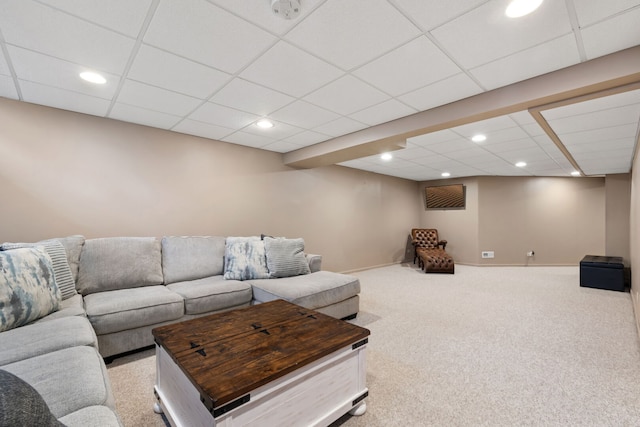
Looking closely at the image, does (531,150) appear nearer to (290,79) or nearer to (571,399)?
(571,399)

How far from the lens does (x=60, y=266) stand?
2.36 m

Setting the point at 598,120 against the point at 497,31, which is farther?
the point at 598,120

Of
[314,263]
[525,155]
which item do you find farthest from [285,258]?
[525,155]

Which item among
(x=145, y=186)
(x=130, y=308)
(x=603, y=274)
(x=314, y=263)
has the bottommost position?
(x=603, y=274)

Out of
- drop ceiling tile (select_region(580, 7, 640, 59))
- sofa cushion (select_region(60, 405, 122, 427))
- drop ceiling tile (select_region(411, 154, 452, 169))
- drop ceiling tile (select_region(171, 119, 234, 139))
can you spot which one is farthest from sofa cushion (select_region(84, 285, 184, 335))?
drop ceiling tile (select_region(411, 154, 452, 169))

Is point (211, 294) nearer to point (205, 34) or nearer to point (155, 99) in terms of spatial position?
point (155, 99)

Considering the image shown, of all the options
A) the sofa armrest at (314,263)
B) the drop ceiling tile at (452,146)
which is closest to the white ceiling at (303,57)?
the drop ceiling tile at (452,146)

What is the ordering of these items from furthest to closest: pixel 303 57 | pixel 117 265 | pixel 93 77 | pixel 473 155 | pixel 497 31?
pixel 473 155
pixel 117 265
pixel 93 77
pixel 303 57
pixel 497 31

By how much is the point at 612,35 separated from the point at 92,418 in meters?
3.16

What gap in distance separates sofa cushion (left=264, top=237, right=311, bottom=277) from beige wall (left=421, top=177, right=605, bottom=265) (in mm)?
5190

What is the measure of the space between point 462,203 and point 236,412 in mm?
7073

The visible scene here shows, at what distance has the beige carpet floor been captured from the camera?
1701 millimetres

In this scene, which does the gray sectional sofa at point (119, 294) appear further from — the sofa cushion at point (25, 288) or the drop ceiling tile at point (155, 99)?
the drop ceiling tile at point (155, 99)

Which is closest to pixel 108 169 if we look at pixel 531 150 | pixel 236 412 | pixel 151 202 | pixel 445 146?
pixel 151 202
